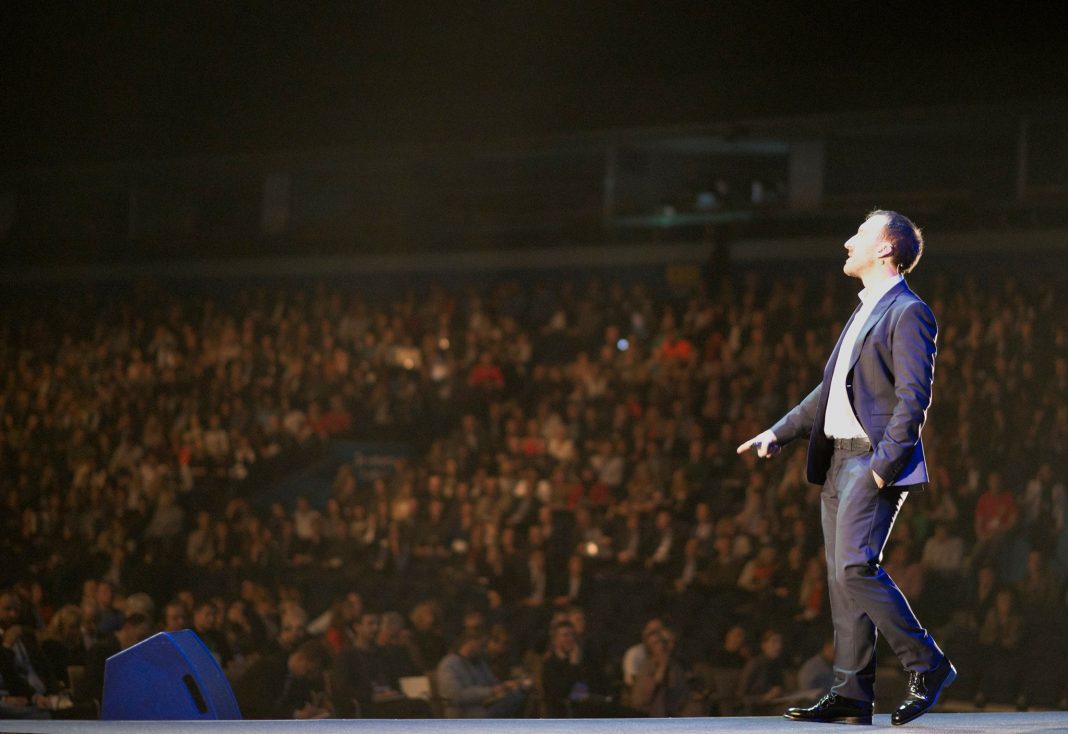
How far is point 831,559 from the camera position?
2943 millimetres

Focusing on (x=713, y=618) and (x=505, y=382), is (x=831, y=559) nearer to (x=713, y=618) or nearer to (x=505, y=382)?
(x=713, y=618)

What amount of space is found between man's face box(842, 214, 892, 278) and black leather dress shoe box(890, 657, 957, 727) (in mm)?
895

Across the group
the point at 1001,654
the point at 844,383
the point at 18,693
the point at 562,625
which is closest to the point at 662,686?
the point at 562,625

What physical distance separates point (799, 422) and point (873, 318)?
34cm

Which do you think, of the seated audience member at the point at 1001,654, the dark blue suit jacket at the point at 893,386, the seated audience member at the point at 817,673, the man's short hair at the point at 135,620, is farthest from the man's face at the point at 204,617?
the dark blue suit jacket at the point at 893,386

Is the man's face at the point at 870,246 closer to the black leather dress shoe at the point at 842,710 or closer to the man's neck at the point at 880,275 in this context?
the man's neck at the point at 880,275

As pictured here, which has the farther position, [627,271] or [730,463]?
[627,271]

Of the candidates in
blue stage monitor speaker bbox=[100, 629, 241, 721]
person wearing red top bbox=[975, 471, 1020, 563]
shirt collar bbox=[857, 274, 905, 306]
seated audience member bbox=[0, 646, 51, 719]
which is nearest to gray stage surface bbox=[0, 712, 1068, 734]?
blue stage monitor speaker bbox=[100, 629, 241, 721]

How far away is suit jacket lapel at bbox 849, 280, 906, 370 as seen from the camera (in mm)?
2885

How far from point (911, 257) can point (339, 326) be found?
997cm

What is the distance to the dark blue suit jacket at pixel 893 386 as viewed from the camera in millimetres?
2756

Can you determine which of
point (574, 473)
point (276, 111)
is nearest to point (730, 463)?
point (574, 473)

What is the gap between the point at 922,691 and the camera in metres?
2.83

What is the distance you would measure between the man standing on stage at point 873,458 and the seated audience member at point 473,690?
397 centimetres
